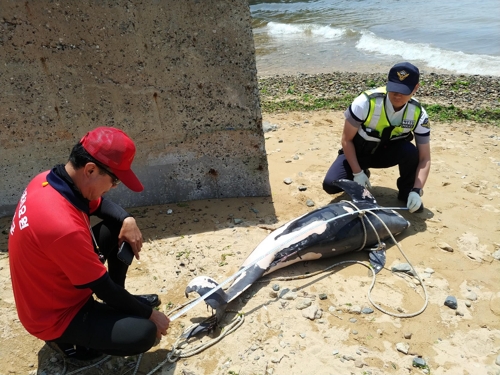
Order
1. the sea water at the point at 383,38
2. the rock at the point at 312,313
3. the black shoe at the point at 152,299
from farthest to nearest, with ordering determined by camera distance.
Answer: the sea water at the point at 383,38, the black shoe at the point at 152,299, the rock at the point at 312,313

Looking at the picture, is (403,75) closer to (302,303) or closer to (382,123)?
(382,123)

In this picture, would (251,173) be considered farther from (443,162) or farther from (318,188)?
(443,162)

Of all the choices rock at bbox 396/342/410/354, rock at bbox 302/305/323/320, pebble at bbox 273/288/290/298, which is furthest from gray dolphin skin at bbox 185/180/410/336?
rock at bbox 396/342/410/354

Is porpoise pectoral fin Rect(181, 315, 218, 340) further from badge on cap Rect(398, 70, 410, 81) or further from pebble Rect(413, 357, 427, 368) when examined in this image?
badge on cap Rect(398, 70, 410, 81)

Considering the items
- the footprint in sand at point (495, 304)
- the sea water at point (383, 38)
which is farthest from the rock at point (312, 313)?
the sea water at point (383, 38)

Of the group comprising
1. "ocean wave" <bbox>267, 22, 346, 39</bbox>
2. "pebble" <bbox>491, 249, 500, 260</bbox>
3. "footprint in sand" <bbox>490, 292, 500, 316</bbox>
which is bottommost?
"ocean wave" <bbox>267, 22, 346, 39</bbox>

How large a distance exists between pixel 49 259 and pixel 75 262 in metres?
0.16

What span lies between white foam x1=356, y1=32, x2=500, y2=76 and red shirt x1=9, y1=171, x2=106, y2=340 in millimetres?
10596

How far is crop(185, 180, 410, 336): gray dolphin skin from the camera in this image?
3342mm

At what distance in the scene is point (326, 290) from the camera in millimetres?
3268

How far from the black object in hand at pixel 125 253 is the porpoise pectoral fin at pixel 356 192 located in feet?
7.01

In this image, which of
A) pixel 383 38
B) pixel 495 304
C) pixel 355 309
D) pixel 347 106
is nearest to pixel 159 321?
pixel 355 309

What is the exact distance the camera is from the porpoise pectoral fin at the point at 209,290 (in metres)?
2.92

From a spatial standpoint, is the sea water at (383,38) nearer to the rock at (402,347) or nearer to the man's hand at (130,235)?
the man's hand at (130,235)
